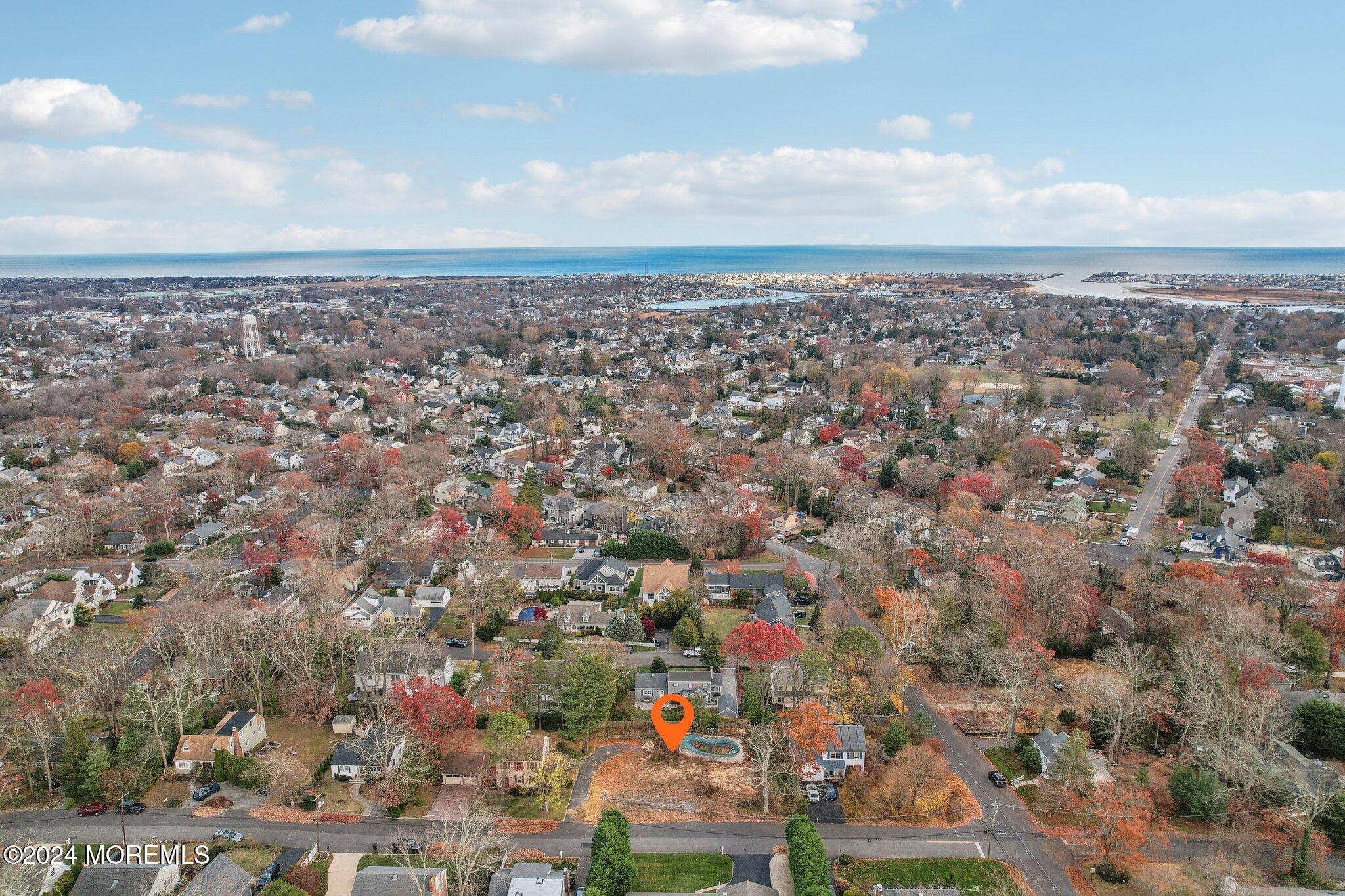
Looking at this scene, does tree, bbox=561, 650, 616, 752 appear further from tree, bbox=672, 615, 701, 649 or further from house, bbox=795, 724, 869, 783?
house, bbox=795, 724, 869, 783

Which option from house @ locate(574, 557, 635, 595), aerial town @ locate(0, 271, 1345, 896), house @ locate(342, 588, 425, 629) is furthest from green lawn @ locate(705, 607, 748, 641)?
house @ locate(342, 588, 425, 629)

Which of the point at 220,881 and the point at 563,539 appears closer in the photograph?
the point at 220,881

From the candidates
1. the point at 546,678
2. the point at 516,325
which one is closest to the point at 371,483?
the point at 546,678

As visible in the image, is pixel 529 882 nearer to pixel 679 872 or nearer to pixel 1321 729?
pixel 679 872

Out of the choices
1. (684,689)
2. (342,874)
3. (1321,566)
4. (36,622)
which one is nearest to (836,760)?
(684,689)

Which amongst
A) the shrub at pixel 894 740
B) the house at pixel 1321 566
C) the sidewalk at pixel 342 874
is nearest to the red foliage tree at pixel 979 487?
the house at pixel 1321 566

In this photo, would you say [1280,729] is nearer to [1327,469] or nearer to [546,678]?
[546,678]

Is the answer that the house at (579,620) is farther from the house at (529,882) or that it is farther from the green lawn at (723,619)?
the house at (529,882)
